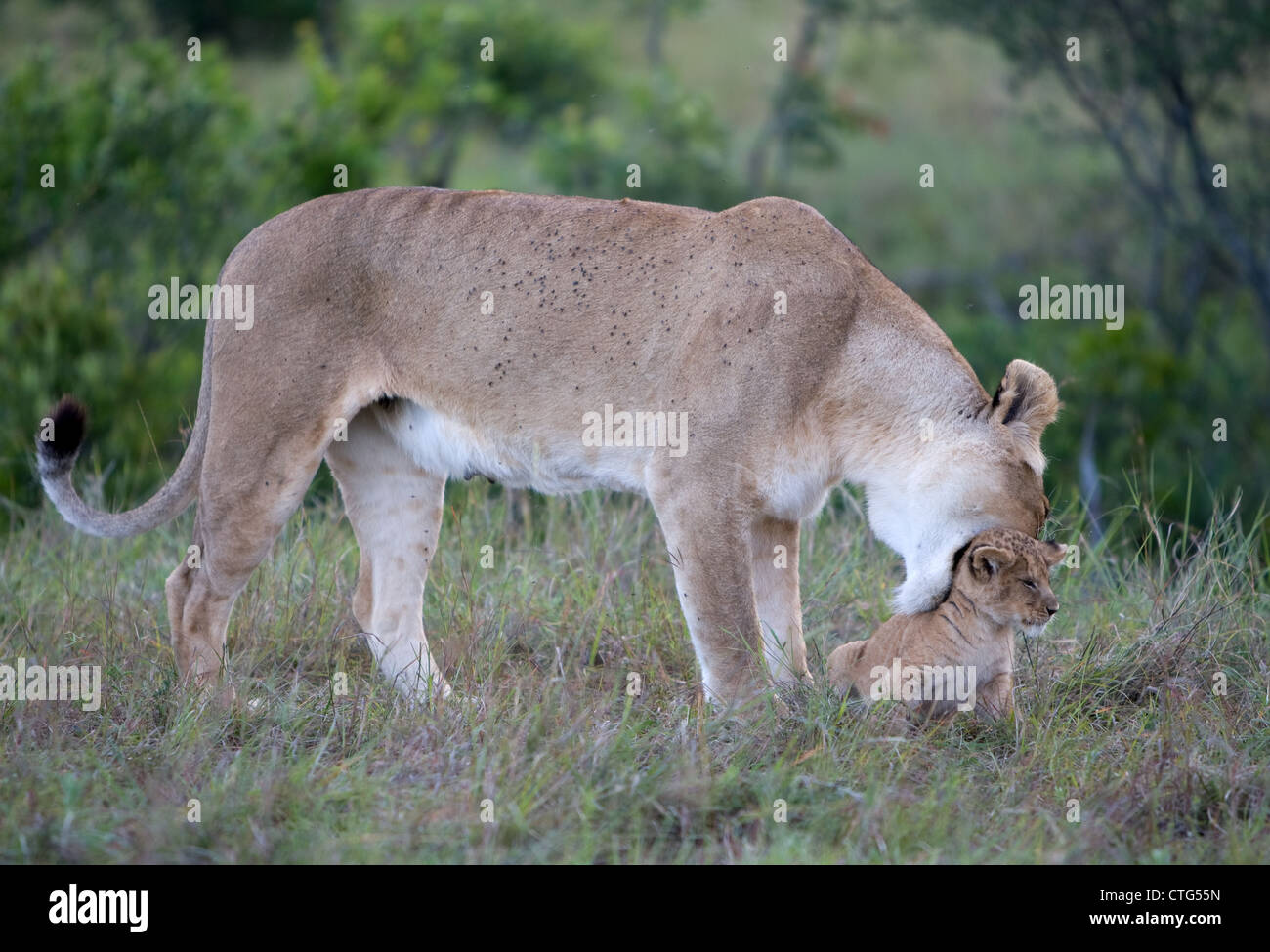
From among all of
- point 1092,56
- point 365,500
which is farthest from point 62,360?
point 1092,56

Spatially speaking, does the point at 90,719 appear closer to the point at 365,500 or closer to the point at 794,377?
the point at 365,500

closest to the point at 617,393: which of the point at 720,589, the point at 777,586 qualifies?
the point at 720,589

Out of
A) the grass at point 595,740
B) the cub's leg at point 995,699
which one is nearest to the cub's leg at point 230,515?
the grass at point 595,740

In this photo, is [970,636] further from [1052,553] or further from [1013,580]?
[1052,553]

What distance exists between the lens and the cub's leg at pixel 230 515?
15.4 ft

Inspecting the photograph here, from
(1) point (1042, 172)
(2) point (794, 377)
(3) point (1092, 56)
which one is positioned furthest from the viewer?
(1) point (1042, 172)

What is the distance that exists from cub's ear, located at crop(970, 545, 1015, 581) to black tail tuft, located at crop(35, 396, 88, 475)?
2962 mm

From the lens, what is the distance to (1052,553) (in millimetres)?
4254

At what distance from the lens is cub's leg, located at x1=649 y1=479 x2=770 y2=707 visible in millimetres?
4426

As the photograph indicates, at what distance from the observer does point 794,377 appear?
4438mm

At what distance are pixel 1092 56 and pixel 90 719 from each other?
1118cm

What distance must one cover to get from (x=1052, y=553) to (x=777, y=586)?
0.95 metres

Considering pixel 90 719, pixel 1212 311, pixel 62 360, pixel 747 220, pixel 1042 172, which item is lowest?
pixel 90 719

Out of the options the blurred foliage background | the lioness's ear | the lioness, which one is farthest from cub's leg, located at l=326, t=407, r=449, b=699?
the lioness's ear
